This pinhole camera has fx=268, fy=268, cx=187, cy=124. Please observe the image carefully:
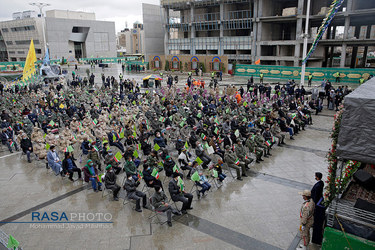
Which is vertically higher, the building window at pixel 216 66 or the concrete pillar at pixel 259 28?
the concrete pillar at pixel 259 28

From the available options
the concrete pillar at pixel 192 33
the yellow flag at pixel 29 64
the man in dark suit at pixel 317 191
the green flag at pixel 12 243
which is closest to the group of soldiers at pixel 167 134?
the man in dark suit at pixel 317 191

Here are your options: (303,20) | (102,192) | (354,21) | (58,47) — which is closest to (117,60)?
(58,47)

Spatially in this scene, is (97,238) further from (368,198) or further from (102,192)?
(368,198)

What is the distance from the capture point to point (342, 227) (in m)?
6.44

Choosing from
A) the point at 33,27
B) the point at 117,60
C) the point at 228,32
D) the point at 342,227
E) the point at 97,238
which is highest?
the point at 33,27

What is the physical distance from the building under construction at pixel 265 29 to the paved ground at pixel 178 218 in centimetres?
3965

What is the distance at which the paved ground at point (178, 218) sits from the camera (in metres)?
7.78

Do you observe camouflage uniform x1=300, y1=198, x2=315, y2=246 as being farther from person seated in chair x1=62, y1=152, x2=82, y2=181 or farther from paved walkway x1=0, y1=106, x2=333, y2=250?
person seated in chair x1=62, y1=152, x2=82, y2=181

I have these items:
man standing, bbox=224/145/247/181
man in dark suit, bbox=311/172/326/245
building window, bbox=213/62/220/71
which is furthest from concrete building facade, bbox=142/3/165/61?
man in dark suit, bbox=311/172/326/245

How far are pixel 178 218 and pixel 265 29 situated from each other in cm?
5244

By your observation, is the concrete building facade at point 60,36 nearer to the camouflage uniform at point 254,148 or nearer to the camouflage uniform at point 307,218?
the camouflage uniform at point 254,148

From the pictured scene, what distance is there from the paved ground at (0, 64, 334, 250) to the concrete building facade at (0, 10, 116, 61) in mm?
88109

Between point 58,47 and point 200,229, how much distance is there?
98.0 metres

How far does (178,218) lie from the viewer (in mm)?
8914
